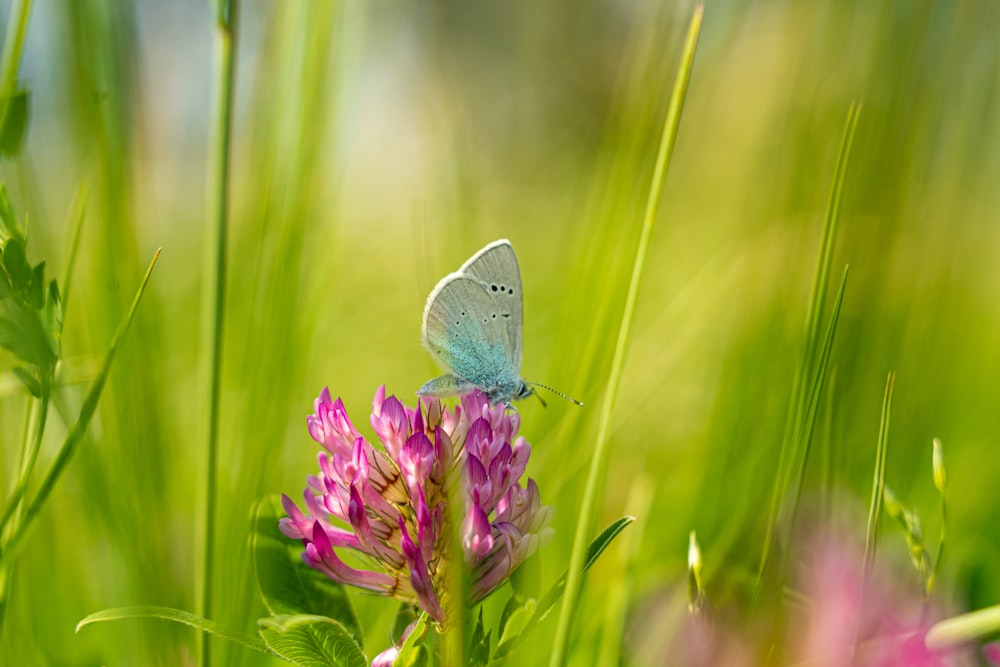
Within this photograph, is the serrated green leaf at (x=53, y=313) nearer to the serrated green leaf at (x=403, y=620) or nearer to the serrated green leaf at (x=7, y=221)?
the serrated green leaf at (x=7, y=221)

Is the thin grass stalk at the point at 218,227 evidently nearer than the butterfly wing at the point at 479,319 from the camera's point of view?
Yes

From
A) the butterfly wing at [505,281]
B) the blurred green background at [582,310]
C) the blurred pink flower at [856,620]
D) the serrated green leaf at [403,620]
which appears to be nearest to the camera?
the blurred pink flower at [856,620]

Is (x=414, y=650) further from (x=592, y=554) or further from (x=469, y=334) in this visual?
(x=469, y=334)

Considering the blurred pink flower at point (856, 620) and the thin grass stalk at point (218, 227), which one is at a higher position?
the thin grass stalk at point (218, 227)

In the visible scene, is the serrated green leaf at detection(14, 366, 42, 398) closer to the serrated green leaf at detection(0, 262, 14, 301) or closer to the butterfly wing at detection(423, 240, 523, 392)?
the serrated green leaf at detection(0, 262, 14, 301)

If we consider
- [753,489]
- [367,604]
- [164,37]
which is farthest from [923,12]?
[164,37]

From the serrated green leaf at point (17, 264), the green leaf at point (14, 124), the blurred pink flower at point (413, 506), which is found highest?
the green leaf at point (14, 124)

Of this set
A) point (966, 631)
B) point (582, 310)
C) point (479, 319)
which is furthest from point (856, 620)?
point (582, 310)

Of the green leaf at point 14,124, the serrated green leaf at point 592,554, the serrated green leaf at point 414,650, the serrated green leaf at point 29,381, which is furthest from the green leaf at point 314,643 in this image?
the green leaf at point 14,124
